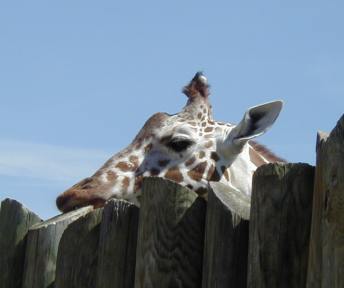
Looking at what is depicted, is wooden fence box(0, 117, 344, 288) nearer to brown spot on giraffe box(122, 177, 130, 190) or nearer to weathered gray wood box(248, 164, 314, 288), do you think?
weathered gray wood box(248, 164, 314, 288)

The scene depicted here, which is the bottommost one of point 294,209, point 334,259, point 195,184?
point 334,259

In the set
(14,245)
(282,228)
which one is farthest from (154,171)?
(282,228)

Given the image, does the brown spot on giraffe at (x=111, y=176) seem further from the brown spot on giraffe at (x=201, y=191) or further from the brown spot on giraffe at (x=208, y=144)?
the brown spot on giraffe at (x=208, y=144)

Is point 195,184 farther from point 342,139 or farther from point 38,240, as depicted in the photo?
point 342,139

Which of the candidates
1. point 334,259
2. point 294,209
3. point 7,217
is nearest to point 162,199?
point 294,209

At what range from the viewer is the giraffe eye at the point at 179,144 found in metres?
8.41

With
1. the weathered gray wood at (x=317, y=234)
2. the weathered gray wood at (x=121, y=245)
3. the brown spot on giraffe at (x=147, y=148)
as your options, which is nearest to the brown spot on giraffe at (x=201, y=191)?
the brown spot on giraffe at (x=147, y=148)

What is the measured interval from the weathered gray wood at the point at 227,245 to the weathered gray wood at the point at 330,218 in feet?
1.45

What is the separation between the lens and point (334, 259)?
2.87 m

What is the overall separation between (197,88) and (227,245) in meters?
6.04

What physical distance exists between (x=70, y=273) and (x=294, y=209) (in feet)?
4.19

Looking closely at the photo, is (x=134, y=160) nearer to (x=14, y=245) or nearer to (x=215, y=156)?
(x=215, y=156)

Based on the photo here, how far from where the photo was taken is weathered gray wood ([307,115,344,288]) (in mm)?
2857

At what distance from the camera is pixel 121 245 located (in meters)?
3.92
